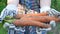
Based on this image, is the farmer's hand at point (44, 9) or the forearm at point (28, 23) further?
the farmer's hand at point (44, 9)

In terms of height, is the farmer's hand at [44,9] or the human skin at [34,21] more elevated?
the farmer's hand at [44,9]

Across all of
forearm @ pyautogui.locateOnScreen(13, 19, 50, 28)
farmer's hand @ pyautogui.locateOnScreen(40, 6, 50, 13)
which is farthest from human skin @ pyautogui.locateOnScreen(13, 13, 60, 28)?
farmer's hand @ pyautogui.locateOnScreen(40, 6, 50, 13)

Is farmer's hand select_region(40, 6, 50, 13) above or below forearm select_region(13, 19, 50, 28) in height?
above

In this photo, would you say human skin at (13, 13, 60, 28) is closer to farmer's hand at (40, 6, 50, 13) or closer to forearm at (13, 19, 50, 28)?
forearm at (13, 19, 50, 28)

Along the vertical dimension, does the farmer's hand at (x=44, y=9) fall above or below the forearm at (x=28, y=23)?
above

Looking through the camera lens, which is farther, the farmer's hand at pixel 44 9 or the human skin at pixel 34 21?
the farmer's hand at pixel 44 9

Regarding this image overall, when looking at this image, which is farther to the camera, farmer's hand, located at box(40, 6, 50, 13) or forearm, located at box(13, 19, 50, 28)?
farmer's hand, located at box(40, 6, 50, 13)

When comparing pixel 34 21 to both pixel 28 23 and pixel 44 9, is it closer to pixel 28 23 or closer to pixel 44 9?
pixel 28 23

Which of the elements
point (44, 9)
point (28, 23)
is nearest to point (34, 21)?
point (28, 23)

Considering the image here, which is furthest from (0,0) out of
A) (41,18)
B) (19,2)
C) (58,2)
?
(41,18)

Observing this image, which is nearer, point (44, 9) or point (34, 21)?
point (34, 21)

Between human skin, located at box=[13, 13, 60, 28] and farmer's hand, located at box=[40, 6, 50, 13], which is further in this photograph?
farmer's hand, located at box=[40, 6, 50, 13]

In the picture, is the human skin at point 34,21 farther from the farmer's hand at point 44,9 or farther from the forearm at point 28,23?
the farmer's hand at point 44,9

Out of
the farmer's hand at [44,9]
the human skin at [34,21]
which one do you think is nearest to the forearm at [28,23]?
the human skin at [34,21]
